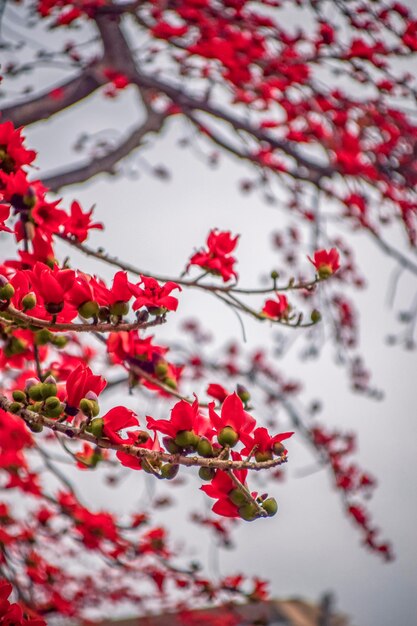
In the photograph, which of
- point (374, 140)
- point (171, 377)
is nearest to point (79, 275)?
point (171, 377)

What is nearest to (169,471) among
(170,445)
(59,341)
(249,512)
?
(170,445)

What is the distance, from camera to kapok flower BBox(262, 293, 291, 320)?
4.70 ft

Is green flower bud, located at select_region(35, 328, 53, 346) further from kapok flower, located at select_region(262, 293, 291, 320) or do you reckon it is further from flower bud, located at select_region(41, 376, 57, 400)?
kapok flower, located at select_region(262, 293, 291, 320)

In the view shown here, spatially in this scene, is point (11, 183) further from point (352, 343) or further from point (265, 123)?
point (352, 343)

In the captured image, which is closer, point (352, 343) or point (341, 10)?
point (341, 10)

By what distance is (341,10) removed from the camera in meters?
2.75

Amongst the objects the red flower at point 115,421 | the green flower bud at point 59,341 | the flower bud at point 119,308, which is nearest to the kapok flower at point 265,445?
the red flower at point 115,421

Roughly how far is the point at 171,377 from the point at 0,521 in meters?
1.64

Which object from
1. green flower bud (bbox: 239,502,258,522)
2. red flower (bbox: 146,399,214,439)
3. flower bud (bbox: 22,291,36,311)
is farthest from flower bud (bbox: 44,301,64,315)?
green flower bud (bbox: 239,502,258,522)

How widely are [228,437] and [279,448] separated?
0.09m

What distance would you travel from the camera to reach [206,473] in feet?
2.97

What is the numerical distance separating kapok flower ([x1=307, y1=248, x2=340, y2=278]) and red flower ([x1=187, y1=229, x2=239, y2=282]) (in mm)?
197

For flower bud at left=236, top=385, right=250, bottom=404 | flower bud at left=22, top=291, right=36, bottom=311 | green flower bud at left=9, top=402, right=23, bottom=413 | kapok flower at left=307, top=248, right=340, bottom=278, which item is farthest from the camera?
kapok flower at left=307, top=248, right=340, bottom=278

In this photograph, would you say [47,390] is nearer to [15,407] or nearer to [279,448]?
[15,407]
